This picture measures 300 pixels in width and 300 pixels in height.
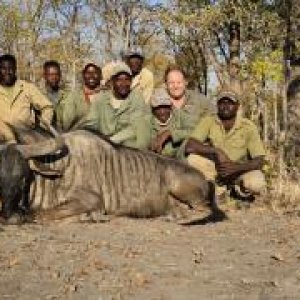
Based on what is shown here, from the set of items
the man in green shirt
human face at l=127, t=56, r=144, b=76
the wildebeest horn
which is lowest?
the wildebeest horn

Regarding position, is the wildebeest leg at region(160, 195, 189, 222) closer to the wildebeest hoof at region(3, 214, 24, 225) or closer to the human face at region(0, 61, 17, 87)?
the wildebeest hoof at region(3, 214, 24, 225)

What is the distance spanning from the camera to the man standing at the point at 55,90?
9.16 meters

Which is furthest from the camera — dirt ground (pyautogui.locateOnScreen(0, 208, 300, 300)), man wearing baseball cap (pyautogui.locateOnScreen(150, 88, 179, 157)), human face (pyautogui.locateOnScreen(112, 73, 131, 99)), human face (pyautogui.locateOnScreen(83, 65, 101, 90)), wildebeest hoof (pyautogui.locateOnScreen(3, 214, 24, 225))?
human face (pyautogui.locateOnScreen(83, 65, 101, 90))

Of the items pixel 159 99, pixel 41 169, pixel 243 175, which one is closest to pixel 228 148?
pixel 243 175

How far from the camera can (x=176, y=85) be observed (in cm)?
894

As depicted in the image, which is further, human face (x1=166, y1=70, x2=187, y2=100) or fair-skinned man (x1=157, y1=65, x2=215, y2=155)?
human face (x1=166, y1=70, x2=187, y2=100)

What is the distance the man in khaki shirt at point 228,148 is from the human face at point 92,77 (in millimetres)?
1383

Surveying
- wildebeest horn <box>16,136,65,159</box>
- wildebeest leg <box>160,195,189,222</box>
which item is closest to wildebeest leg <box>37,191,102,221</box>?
wildebeest horn <box>16,136,65,159</box>

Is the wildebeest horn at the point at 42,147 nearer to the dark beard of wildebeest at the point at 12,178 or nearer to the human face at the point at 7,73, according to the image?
the dark beard of wildebeest at the point at 12,178

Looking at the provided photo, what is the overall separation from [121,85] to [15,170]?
5.82 ft

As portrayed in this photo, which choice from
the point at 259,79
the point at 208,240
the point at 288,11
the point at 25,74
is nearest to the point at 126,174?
the point at 208,240

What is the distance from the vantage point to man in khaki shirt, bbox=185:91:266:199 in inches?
325

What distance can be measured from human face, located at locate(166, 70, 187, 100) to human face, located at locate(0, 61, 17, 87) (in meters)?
1.64

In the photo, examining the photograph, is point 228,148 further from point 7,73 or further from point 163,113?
point 7,73
